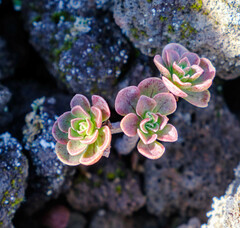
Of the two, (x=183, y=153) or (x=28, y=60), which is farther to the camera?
(x=28, y=60)

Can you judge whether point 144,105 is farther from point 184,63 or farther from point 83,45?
point 83,45

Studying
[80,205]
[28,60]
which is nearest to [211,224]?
[80,205]

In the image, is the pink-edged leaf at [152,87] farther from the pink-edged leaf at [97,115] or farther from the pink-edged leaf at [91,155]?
the pink-edged leaf at [91,155]

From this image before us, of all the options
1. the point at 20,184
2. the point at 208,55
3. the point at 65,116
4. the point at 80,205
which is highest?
the point at 208,55

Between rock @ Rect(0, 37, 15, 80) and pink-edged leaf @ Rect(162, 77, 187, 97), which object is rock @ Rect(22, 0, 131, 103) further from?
pink-edged leaf @ Rect(162, 77, 187, 97)

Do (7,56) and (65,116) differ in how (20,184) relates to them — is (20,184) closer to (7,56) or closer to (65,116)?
(65,116)

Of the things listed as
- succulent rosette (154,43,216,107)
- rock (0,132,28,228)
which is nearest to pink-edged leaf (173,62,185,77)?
succulent rosette (154,43,216,107)

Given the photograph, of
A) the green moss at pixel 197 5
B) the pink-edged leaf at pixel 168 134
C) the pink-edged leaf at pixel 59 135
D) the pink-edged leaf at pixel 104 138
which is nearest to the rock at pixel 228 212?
the pink-edged leaf at pixel 168 134
